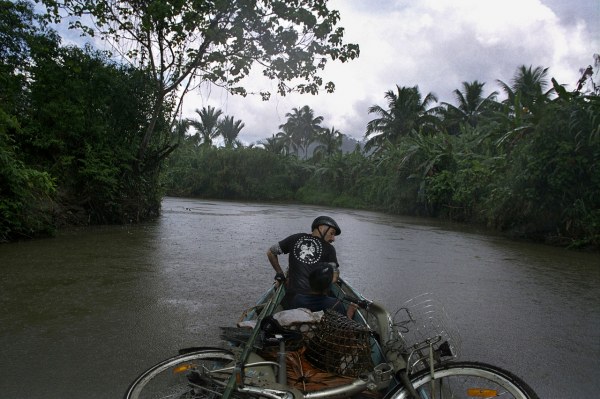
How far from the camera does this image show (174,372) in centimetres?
266

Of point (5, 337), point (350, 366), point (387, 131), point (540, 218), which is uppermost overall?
point (387, 131)

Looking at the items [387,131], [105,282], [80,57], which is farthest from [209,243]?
[387,131]

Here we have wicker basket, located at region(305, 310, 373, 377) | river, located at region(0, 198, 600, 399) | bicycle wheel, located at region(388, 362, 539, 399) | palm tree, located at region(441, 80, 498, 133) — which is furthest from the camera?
palm tree, located at region(441, 80, 498, 133)

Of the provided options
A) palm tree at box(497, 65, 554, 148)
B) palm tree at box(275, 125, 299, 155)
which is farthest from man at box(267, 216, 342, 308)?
palm tree at box(275, 125, 299, 155)

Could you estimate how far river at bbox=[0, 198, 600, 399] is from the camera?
3807mm

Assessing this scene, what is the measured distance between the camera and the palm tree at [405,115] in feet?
130

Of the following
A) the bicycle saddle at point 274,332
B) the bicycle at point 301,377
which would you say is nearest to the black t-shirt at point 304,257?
the bicycle at point 301,377

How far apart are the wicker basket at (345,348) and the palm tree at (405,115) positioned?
37.3 metres

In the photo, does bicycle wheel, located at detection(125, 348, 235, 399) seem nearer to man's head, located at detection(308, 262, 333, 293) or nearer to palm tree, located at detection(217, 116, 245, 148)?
man's head, located at detection(308, 262, 333, 293)

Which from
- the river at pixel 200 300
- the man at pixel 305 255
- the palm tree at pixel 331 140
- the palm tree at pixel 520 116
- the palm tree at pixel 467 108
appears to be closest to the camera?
the river at pixel 200 300

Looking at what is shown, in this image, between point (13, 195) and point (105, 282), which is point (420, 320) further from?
point (13, 195)

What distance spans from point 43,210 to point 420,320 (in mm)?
9759

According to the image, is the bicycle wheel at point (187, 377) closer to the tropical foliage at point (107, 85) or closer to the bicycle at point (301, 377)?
the bicycle at point (301, 377)

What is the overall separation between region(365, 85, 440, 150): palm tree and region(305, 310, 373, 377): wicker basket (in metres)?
37.3
